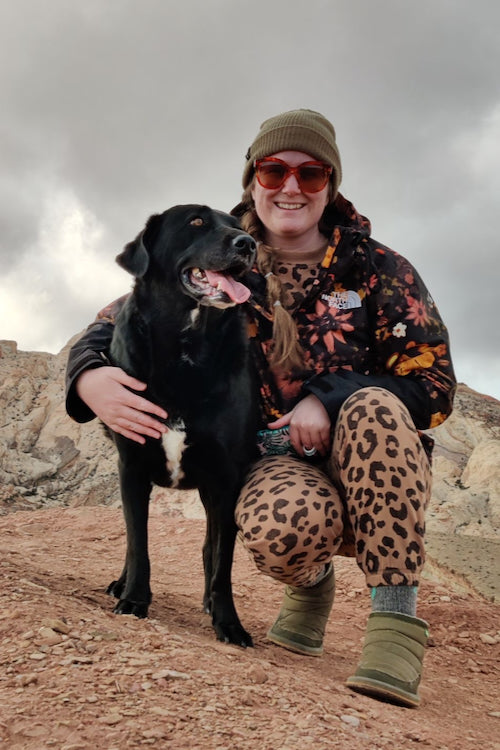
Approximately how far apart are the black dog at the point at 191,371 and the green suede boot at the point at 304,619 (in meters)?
0.30

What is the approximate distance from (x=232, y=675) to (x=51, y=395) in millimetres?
5896

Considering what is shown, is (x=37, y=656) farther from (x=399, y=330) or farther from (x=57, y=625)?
(x=399, y=330)

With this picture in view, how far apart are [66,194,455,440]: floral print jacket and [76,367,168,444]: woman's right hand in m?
0.14

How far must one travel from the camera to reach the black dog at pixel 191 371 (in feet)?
7.57

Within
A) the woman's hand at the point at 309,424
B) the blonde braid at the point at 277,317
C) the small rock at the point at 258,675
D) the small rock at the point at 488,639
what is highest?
the blonde braid at the point at 277,317

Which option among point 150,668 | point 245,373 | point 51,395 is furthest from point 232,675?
point 51,395

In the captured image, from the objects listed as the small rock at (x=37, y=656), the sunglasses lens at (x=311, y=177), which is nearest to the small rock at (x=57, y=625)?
the small rock at (x=37, y=656)

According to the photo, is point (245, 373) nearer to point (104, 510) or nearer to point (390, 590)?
point (390, 590)

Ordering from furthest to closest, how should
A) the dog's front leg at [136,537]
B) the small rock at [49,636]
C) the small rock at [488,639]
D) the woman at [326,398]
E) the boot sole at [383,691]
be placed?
the small rock at [488,639], the dog's front leg at [136,537], the woman at [326,398], the boot sole at [383,691], the small rock at [49,636]

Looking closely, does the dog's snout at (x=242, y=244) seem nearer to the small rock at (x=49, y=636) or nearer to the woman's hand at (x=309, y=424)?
the woman's hand at (x=309, y=424)

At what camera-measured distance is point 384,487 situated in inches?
78.9

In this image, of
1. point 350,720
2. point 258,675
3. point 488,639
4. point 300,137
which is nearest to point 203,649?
point 258,675

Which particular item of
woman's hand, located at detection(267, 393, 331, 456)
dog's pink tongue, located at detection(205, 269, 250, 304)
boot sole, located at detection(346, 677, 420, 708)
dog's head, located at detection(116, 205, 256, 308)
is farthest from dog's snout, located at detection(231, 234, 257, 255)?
boot sole, located at detection(346, 677, 420, 708)

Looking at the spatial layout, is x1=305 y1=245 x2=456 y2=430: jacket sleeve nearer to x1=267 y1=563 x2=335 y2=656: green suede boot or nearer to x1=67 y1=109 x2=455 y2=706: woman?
x1=67 y1=109 x2=455 y2=706: woman
